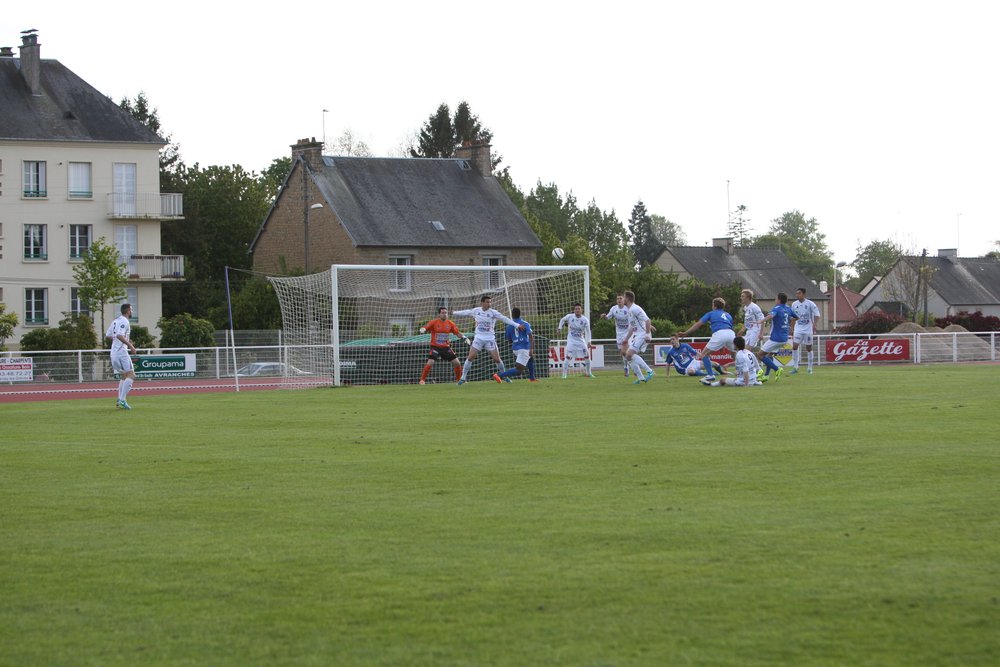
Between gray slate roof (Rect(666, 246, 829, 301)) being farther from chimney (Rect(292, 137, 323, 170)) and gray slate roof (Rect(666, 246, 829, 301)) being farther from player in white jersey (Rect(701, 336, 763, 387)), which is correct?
player in white jersey (Rect(701, 336, 763, 387))

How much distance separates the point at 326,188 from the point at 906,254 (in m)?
47.7

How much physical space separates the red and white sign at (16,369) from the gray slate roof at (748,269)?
68895mm

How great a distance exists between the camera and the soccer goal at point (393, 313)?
3228cm

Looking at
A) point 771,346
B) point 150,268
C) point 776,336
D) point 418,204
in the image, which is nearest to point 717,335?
point 771,346

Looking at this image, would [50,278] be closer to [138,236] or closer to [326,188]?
[138,236]

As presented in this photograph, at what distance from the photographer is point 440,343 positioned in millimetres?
29531

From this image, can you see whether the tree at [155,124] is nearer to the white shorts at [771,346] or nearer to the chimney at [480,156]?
the chimney at [480,156]

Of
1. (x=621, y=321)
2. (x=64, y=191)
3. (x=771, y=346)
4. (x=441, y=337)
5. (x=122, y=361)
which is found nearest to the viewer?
(x=122, y=361)

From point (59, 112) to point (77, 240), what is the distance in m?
6.26

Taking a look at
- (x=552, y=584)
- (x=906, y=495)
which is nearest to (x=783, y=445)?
(x=906, y=495)

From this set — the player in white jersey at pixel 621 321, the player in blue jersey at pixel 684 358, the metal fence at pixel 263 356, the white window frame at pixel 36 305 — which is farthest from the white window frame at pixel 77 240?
the player in blue jersey at pixel 684 358

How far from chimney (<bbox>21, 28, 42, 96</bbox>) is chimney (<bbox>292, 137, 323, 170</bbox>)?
514 inches

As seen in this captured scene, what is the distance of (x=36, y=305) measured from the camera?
58.6m

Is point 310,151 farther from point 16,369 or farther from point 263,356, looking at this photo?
point 16,369
